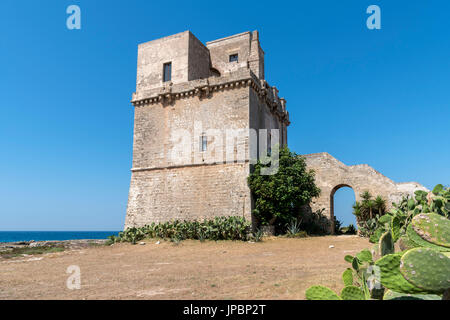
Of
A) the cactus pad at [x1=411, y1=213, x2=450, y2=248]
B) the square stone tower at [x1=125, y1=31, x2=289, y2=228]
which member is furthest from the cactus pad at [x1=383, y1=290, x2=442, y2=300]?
the square stone tower at [x1=125, y1=31, x2=289, y2=228]

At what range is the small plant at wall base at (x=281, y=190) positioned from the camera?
1566 cm

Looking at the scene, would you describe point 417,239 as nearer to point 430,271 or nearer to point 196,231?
point 430,271

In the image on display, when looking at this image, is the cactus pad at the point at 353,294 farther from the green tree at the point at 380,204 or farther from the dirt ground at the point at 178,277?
the green tree at the point at 380,204

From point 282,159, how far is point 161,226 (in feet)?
24.4

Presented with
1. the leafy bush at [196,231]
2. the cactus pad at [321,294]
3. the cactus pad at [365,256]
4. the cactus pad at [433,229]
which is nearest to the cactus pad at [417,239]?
the cactus pad at [433,229]

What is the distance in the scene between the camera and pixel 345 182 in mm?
18547

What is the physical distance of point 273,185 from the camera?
15.7 metres

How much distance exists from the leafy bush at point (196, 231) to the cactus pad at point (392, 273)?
1252cm

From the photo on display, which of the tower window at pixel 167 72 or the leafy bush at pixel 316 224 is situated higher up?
the tower window at pixel 167 72

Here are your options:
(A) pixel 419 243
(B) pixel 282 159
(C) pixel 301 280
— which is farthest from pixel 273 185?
(A) pixel 419 243

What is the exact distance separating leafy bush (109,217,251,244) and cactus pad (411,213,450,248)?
12210mm

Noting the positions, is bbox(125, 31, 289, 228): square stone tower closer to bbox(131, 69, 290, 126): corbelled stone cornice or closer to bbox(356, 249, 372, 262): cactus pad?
bbox(131, 69, 290, 126): corbelled stone cornice

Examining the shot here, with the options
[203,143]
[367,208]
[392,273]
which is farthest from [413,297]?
[367,208]

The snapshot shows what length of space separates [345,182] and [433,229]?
16880 millimetres
